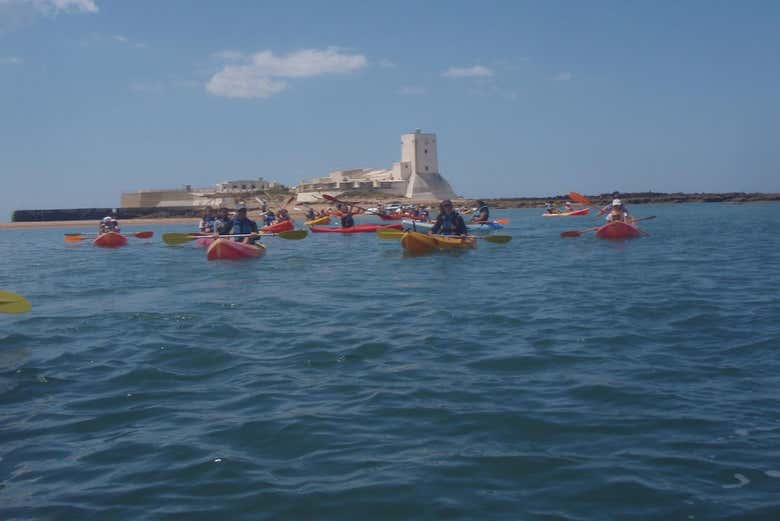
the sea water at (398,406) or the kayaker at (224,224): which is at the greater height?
the kayaker at (224,224)

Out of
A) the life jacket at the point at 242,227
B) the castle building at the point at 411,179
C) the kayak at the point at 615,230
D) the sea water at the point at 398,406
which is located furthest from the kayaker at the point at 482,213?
the castle building at the point at 411,179

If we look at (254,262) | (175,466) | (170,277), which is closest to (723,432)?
(175,466)

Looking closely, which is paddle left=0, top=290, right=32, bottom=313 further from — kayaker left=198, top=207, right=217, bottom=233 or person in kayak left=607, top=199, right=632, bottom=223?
person in kayak left=607, top=199, right=632, bottom=223

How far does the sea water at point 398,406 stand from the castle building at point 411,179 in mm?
87319

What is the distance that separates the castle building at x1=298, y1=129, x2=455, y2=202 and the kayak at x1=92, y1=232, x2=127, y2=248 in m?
70.7

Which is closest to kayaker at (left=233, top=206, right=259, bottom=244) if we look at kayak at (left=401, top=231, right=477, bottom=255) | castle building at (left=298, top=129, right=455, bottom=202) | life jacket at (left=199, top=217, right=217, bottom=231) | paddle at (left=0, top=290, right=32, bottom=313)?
kayak at (left=401, top=231, right=477, bottom=255)

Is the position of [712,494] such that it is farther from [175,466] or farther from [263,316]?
[263,316]

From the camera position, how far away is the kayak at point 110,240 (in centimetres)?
2630

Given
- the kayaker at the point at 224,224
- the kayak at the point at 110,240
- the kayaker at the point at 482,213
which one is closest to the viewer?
the kayaker at the point at 224,224

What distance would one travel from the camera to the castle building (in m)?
98.4

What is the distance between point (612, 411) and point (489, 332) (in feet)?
10.3

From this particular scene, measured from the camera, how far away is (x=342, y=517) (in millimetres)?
3752

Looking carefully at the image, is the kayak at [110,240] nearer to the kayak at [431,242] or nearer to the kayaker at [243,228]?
the kayaker at [243,228]

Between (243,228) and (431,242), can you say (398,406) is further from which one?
(243,228)
